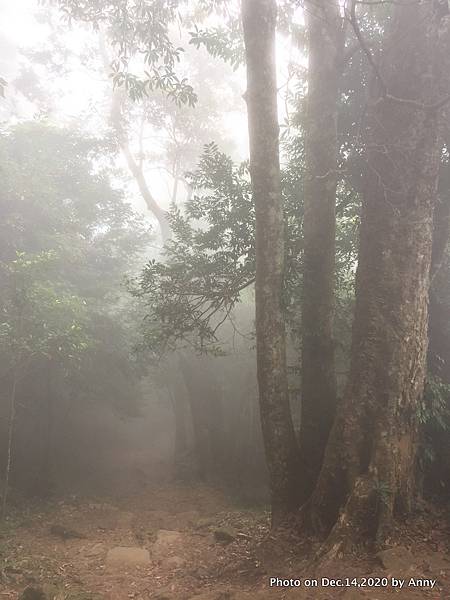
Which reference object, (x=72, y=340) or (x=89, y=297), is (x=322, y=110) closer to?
(x=72, y=340)

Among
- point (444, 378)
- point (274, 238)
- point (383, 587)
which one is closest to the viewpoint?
point (383, 587)

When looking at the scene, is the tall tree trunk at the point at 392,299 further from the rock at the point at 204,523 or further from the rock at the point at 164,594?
the rock at the point at 204,523

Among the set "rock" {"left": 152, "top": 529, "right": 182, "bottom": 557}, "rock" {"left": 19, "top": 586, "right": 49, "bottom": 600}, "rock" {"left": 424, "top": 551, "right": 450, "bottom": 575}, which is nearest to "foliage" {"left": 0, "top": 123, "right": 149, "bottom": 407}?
"rock" {"left": 152, "top": 529, "right": 182, "bottom": 557}

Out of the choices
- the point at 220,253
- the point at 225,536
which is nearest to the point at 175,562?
the point at 225,536

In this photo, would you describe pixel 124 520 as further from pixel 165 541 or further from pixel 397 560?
pixel 397 560

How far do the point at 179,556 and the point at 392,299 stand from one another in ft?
20.4

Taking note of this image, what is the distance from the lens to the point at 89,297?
14.7 m

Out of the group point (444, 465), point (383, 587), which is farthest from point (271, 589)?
point (444, 465)

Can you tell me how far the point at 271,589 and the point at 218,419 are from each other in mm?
11053

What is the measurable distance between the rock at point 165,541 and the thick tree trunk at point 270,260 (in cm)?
356

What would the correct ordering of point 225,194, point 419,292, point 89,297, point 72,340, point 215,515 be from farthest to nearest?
point 89,297
point 215,515
point 72,340
point 225,194
point 419,292

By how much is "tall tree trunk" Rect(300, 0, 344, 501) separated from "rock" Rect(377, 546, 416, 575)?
172 centimetres

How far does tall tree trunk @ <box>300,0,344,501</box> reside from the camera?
688cm

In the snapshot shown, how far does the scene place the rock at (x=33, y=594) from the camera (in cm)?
609
